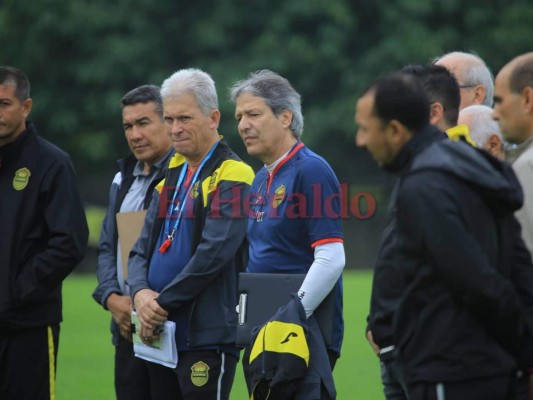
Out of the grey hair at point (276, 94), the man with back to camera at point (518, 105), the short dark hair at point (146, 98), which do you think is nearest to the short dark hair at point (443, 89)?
the man with back to camera at point (518, 105)

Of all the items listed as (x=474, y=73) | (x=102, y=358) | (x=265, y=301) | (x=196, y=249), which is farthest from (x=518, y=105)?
(x=102, y=358)

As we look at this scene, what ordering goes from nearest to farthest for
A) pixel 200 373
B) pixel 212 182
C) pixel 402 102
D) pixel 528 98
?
pixel 402 102
pixel 528 98
pixel 200 373
pixel 212 182

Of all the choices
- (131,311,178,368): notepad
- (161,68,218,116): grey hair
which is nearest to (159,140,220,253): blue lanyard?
(161,68,218,116): grey hair

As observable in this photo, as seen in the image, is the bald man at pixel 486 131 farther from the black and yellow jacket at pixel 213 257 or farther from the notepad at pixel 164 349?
the notepad at pixel 164 349

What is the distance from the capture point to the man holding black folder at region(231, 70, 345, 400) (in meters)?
5.38

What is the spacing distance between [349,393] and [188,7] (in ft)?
82.2

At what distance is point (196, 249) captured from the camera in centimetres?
580

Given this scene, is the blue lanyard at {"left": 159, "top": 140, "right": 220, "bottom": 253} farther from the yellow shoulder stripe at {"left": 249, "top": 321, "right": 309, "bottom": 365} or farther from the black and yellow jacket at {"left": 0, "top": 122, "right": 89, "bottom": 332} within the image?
the yellow shoulder stripe at {"left": 249, "top": 321, "right": 309, "bottom": 365}

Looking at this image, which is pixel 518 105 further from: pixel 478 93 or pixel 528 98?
pixel 478 93

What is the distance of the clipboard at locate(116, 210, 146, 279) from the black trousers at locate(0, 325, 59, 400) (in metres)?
0.79

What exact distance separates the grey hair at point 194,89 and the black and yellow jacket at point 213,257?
241 millimetres

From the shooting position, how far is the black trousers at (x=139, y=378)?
592cm

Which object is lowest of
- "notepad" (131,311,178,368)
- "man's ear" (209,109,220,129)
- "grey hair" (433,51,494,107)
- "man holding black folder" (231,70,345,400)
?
"notepad" (131,311,178,368)

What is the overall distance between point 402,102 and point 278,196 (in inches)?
68.8
